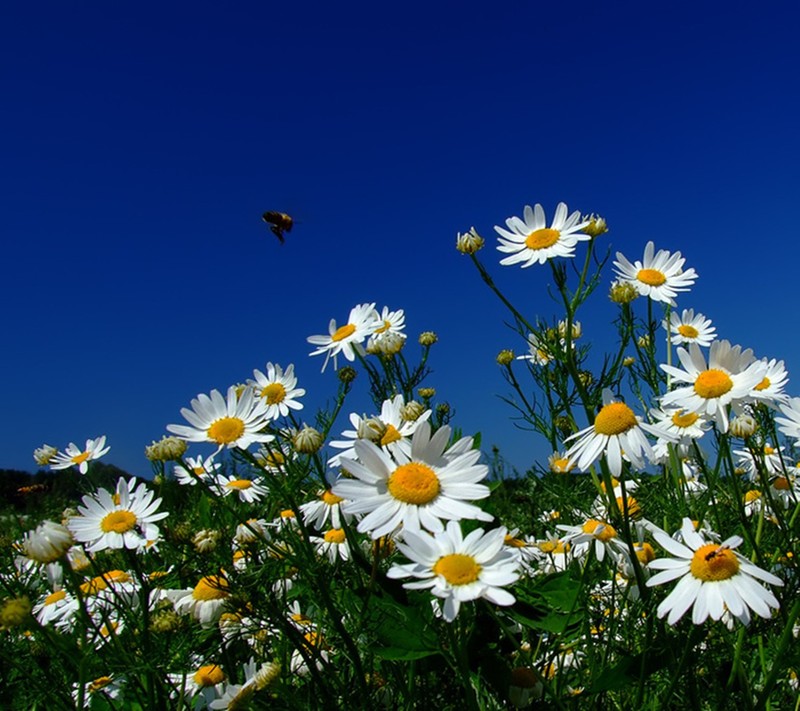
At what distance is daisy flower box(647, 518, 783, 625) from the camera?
142 centimetres

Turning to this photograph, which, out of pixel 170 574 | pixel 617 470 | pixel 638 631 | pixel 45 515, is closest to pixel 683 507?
pixel 638 631

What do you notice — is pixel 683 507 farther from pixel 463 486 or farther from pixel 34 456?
pixel 34 456

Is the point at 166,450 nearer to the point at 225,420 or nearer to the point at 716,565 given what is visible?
the point at 225,420

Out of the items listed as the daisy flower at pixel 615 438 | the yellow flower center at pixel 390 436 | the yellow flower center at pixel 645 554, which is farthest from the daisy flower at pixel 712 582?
the yellow flower center at pixel 390 436

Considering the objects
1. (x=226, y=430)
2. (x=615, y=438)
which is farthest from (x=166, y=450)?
(x=615, y=438)

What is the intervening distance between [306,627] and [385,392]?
101 cm

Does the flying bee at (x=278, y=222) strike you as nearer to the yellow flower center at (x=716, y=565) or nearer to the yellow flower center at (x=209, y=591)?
the yellow flower center at (x=209, y=591)

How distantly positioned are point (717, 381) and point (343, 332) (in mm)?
1490

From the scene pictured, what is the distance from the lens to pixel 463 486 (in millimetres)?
1402

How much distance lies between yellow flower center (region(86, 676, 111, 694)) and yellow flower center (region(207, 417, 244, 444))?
76 cm

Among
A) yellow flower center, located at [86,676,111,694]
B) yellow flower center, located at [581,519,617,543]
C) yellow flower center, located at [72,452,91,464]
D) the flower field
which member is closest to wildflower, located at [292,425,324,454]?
the flower field

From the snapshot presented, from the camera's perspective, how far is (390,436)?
1809 mm

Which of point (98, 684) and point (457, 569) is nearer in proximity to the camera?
point (457, 569)

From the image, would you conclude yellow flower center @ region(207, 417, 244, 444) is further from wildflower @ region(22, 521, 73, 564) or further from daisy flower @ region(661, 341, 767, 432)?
daisy flower @ region(661, 341, 767, 432)
